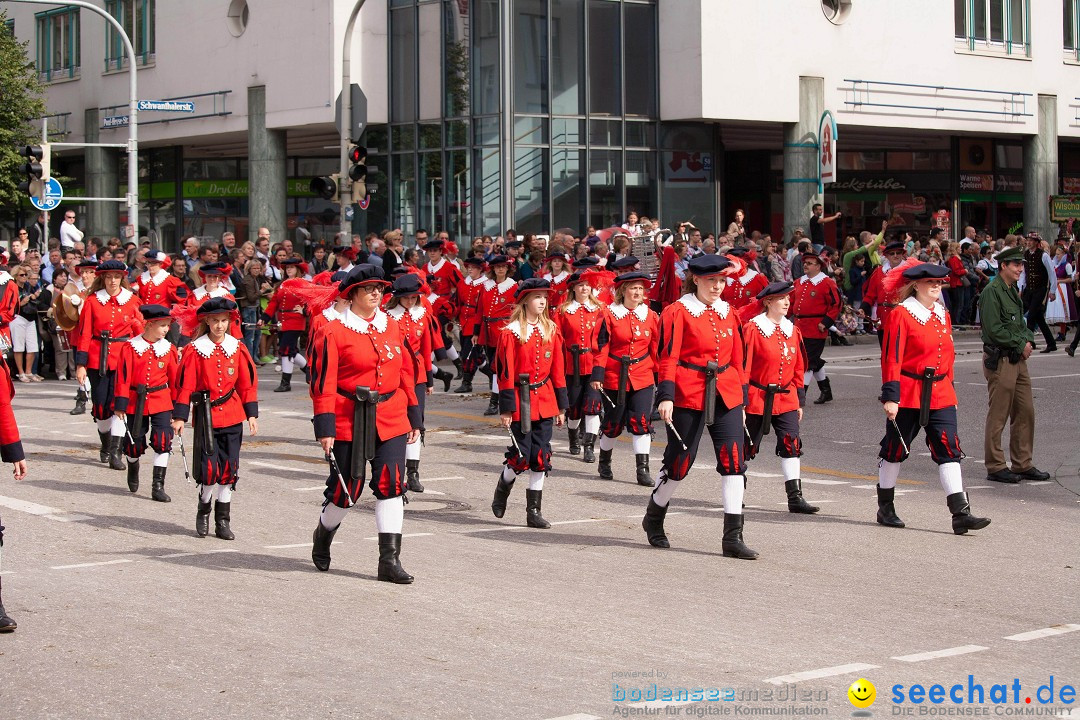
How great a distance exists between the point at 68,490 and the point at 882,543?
6.79 meters

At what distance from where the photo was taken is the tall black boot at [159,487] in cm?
1277

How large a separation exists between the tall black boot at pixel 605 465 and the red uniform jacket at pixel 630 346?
584 mm

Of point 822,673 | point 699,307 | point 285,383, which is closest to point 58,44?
point 285,383

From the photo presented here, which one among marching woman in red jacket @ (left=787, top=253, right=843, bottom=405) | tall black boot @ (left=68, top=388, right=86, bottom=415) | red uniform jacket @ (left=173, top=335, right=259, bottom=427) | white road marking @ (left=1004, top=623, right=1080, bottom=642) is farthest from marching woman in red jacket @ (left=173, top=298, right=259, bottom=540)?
marching woman in red jacket @ (left=787, top=253, right=843, bottom=405)

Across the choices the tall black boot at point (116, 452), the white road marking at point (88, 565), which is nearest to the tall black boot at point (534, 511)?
the white road marking at point (88, 565)

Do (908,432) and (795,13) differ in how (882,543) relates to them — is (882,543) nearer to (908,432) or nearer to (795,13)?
(908,432)

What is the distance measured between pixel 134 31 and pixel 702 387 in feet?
113

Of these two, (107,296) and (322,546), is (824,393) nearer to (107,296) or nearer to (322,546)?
(107,296)

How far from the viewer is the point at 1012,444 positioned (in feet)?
45.0

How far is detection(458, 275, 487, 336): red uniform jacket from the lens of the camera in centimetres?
1900

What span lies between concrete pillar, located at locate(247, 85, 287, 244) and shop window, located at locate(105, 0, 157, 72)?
16.3 ft

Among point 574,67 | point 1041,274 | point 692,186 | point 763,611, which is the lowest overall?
point 763,611

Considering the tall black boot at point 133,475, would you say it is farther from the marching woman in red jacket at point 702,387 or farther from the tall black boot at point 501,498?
the marching woman in red jacket at point 702,387

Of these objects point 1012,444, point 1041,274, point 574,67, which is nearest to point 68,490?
point 1012,444
